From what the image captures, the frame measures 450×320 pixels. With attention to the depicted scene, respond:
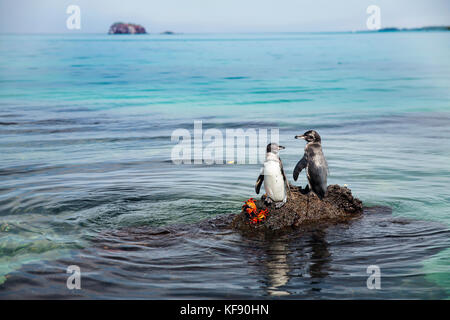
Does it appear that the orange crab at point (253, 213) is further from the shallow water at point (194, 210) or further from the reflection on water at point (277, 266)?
the reflection on water at point (277, 266)

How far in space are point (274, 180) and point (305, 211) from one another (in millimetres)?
926

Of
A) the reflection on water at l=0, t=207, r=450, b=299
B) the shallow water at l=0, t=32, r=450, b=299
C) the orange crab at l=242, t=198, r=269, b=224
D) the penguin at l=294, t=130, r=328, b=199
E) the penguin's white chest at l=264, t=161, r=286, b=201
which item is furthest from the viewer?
the penguin at l=294, t=130, r=328, b=199

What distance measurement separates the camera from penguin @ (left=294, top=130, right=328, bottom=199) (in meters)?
9.15

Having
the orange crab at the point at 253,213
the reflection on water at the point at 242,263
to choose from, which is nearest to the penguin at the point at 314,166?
the reflection on water at the point at 242,263

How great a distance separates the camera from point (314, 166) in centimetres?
919

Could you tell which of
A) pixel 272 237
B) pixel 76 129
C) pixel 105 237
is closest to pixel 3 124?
pixel 76 129

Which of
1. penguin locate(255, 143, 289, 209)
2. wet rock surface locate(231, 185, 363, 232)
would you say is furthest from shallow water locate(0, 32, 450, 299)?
penguin locate(255, 143, 289, 209)

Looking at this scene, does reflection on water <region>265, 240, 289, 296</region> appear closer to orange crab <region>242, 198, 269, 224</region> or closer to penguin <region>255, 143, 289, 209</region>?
orange crab <region>242, 198, 269, 224</region>

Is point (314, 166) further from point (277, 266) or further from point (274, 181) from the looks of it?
point (277, 266)

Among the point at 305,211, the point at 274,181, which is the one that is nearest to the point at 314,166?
the point at 305,211

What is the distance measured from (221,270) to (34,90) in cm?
3187

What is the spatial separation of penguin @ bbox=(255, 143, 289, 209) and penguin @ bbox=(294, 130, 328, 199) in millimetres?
420
